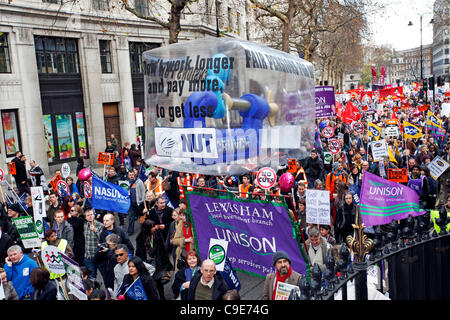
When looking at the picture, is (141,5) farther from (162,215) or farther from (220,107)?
(220,107)

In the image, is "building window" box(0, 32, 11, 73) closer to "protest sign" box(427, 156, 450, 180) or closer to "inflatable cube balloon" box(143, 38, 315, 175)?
"inflatable cube balloon" box(143, 38, 315, 175)

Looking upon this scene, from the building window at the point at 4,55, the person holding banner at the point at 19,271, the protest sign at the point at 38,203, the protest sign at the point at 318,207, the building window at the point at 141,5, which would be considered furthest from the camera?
the building window at the point at 141,5

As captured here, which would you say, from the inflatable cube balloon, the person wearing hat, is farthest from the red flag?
the person wearing hat

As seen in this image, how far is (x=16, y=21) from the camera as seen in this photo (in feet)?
67.4

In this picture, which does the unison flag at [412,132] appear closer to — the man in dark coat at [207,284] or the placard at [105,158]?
the placard at [105,158]

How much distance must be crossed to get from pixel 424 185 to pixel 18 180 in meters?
13.1

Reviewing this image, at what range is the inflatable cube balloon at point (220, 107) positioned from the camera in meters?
5.05

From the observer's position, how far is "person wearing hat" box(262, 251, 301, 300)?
5.27 m

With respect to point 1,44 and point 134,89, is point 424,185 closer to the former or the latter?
point 1,44

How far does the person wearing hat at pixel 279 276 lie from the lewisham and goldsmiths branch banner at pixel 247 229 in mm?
1417

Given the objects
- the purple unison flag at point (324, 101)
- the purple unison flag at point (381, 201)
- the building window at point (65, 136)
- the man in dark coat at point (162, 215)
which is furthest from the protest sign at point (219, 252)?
the building window at point (65, 136)

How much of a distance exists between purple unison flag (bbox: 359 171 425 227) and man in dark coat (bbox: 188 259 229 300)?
3669 mm

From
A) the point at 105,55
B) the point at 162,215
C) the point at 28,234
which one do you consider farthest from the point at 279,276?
the point at 105,55
